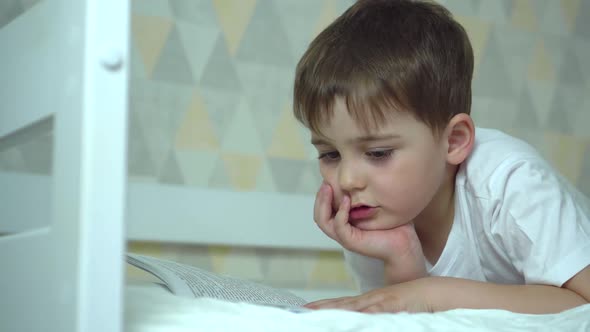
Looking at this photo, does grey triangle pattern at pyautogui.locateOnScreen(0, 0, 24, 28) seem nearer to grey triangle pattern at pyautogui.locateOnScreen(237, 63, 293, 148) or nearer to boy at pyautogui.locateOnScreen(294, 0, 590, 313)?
grey triangle pattern at pyautogui.locateOnScreen(237, 63, 293, 148)

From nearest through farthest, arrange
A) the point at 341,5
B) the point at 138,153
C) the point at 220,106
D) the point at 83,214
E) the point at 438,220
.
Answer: the point at 83,214
the point at 438,220
the point at 138,153
the point at 220,106
the point at 341,5

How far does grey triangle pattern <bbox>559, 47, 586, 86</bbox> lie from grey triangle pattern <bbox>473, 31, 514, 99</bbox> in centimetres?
20

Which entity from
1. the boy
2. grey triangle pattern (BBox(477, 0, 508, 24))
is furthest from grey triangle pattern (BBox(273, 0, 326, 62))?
the boy

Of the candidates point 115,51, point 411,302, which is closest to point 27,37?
point 115,51

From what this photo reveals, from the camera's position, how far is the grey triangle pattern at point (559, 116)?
199cm

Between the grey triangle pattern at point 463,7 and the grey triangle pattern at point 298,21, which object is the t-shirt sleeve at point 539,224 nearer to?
the grey triangle pattern at point 298,21

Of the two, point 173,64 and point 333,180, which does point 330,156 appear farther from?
point 173,64

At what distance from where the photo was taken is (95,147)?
1.61 feet

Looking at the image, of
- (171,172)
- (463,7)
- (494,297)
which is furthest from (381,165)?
(463,7)

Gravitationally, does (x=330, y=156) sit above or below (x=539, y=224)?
above

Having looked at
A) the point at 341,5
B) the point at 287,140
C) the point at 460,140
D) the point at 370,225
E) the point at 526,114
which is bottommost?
the point at 370,225

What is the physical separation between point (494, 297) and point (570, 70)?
55.1 inches

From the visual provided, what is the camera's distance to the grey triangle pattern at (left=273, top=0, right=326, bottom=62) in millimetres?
1678

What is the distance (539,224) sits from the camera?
2.97 ft
